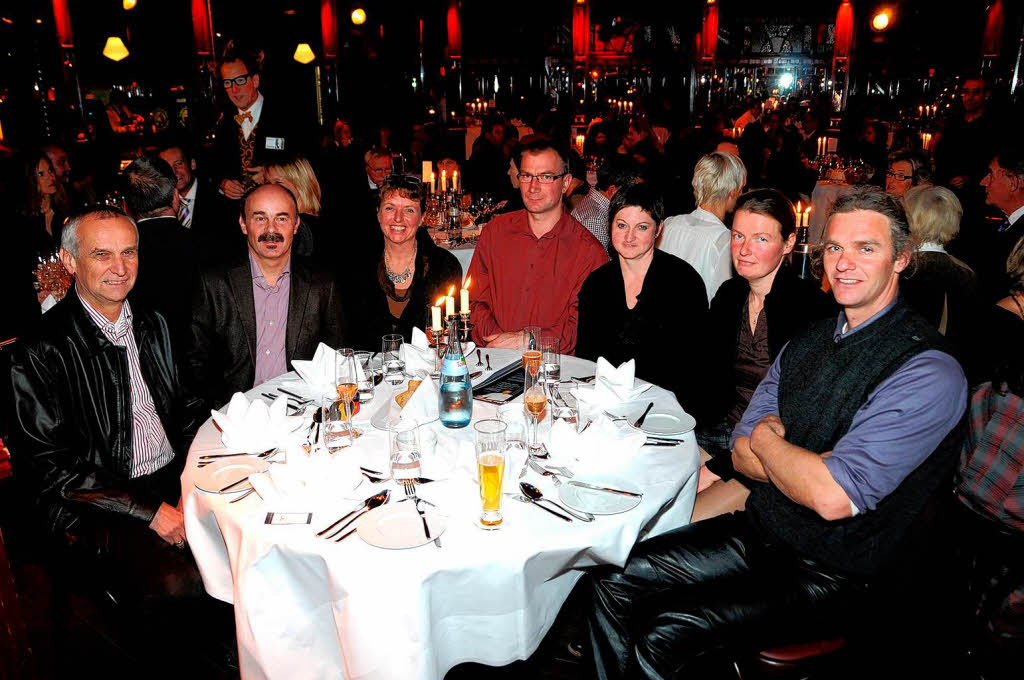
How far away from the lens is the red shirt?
3523 millimetres

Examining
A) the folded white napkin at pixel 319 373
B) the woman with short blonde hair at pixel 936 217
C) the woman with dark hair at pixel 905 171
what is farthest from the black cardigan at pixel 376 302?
the woman with dark hair at pixel 905 171

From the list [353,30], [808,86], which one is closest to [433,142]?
[353,30]

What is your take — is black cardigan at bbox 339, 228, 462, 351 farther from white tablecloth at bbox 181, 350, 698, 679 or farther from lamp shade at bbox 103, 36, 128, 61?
lamp shade at bbox 103, 36, 128, 61

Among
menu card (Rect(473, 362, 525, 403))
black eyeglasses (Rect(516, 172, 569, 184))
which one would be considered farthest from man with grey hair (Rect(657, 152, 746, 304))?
menu card (Rect(473, 362, 525, 403))

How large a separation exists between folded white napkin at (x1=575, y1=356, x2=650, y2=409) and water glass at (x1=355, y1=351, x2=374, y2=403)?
0.70 meters

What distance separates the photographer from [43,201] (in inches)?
203

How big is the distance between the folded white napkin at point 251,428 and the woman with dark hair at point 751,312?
4.73 ft

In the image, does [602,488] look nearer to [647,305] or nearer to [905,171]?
[647,305]

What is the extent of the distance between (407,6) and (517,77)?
8.54ft

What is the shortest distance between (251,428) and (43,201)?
4.34 meters

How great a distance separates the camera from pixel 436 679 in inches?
63.4

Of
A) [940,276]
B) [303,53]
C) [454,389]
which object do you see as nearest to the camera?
[454,389]

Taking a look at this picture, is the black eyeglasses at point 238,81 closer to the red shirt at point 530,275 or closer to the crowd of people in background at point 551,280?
the crowd of people in background at point 551,280

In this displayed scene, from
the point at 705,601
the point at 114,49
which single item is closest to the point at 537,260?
the point at 705,601
